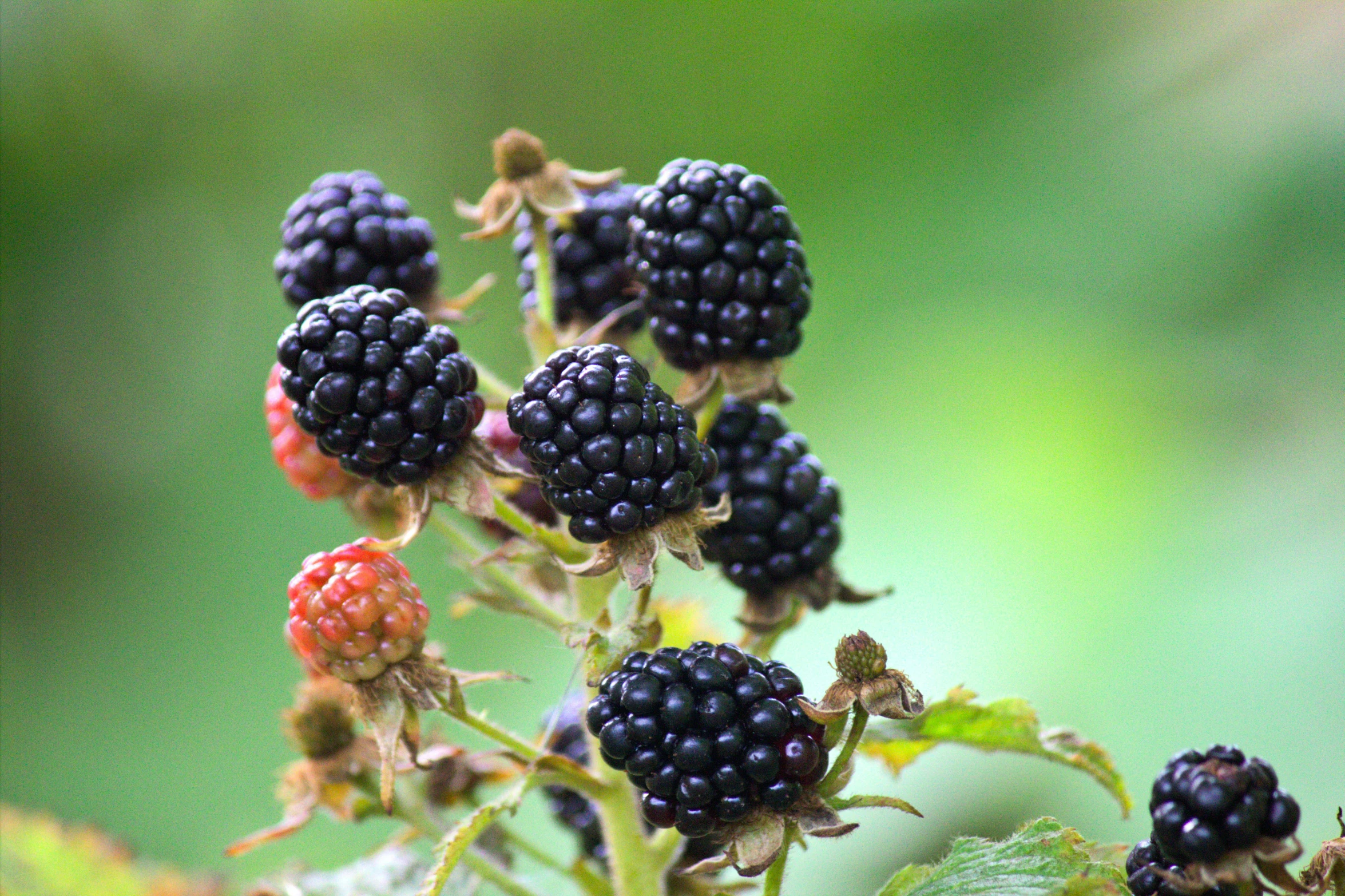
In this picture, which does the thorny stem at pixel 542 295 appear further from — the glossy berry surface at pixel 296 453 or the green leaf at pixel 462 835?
the green leaf at pixel 462 835

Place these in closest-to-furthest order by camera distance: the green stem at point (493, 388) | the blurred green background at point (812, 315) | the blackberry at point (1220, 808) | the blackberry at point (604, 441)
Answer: the blackberry at point (1220, 808) < the blackberry at point (604, 441) < the green stem at point (493, 388) < the blurred green background at point (812, 315)

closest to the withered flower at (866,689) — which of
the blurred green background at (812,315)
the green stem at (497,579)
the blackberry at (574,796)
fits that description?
the green stem at (497,579)

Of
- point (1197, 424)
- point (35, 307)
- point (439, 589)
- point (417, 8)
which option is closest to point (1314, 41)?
point (1197, 424)

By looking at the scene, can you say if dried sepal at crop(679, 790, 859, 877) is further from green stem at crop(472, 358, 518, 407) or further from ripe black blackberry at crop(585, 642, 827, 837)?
green stem at crop(472, 358, 518, 407)

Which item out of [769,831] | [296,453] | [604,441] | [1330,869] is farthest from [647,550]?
[1330,869]

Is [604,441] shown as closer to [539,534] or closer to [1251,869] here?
[539,534]

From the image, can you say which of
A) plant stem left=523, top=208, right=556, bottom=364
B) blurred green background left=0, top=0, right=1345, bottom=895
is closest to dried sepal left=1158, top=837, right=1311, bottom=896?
plant stem left=523, top=208, right=556, bottom=364
